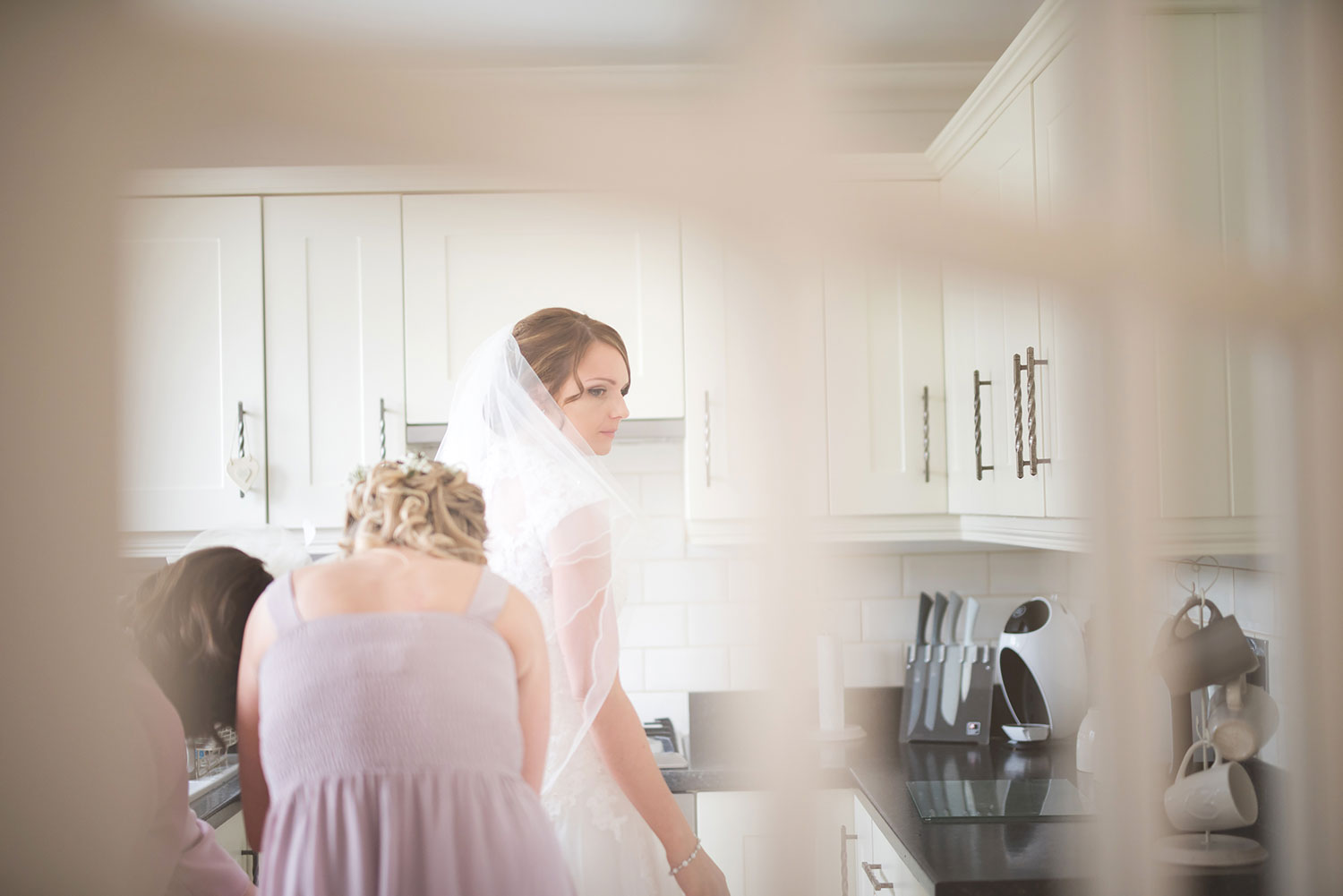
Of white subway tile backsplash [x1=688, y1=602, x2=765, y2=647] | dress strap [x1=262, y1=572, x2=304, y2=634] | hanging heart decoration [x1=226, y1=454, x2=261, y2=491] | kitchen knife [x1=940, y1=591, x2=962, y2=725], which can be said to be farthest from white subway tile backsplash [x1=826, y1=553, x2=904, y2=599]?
dress strap [x1=262, y1=572, x2=304, y2=634]

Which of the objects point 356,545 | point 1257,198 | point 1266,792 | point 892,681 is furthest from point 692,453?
point 1257,198

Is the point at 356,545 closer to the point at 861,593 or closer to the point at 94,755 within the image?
the point at 94,755

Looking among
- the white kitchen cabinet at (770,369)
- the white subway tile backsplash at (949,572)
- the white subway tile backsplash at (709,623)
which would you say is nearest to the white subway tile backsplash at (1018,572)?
the white subway tile backsplash at (949,572)

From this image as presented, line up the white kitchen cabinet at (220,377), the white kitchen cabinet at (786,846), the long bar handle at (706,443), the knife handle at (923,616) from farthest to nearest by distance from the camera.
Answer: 1. the knife handle at (923,616)
2. the long bar handle at (706,443)
3. the white kitchen cabinet at (220,377)
4. the white kitchen cabinet at (786,846)

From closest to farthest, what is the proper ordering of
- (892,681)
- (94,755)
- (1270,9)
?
(94,755) → (1270,9) → (892,681)

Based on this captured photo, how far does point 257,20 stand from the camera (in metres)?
0.24

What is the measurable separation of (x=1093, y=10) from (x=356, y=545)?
44 cm

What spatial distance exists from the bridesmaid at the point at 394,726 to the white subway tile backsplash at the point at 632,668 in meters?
1.41

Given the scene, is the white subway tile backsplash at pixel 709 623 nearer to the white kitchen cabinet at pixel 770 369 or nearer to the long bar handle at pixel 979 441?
the long bar handle at pixel 979 441

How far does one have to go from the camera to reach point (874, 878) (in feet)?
4.33

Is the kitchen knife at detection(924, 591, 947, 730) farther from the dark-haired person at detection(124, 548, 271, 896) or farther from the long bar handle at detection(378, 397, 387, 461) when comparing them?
the dark-haired person at detection(124, 548, 271, 896)

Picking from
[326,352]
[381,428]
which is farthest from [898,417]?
[326,352]

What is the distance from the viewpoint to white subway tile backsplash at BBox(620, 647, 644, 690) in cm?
194

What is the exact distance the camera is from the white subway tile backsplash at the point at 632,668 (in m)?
1.94
